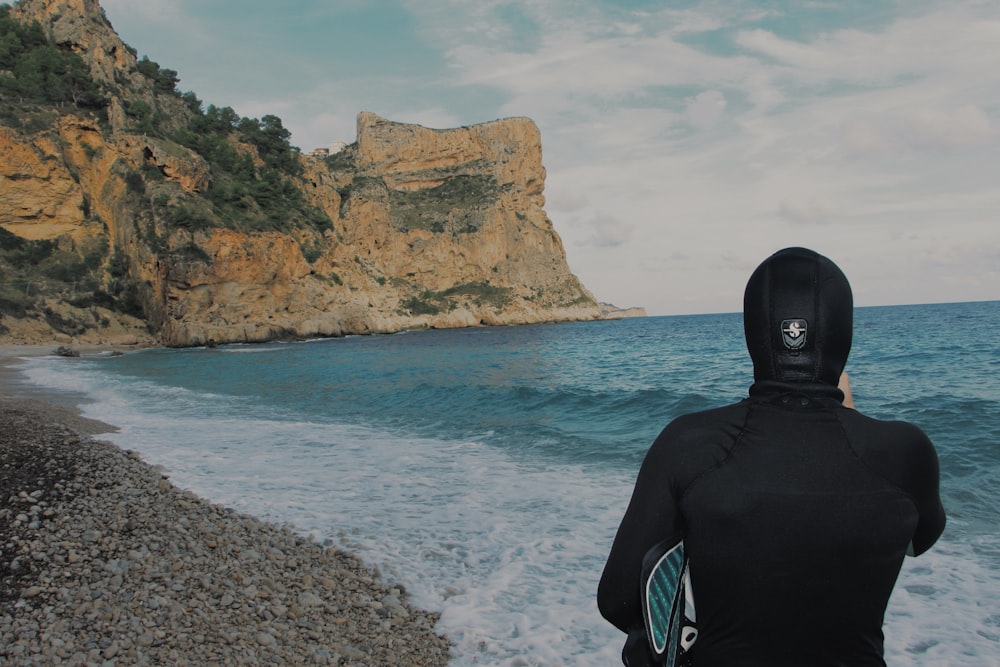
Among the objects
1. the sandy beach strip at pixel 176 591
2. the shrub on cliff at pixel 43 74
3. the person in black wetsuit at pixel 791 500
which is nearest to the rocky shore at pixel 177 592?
the sandy beach strip at pixel 176 591

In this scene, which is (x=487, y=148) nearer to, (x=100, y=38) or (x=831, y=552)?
(x=100, y=38)

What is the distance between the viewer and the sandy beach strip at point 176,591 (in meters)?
3.70

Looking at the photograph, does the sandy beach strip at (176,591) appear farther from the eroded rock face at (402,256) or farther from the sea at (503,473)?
the eroded rock face at (402,256)

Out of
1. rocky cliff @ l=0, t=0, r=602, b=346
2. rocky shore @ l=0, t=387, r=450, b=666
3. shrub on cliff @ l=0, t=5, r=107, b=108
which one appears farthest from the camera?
shrub on cliff @ l=0, t=5, r=107, b=108

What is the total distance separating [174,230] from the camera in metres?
49.2

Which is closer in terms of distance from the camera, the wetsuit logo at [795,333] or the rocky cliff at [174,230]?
the wetsuit logo at [795,333]

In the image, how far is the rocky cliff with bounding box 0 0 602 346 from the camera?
1909 inches

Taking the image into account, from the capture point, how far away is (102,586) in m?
4.39

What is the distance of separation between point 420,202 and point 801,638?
97.6 metres

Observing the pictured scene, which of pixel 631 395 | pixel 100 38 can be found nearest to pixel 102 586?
pixel 631 395

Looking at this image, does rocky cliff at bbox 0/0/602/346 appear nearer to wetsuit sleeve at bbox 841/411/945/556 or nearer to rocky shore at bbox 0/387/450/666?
rocky shore at bbox 0/387/450/666

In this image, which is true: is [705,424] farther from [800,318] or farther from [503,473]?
[503,473]

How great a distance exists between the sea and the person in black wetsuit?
8.49 feet

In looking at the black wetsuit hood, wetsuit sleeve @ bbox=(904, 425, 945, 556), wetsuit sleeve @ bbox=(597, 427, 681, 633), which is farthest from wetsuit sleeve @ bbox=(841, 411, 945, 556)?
wetsuit sleeve @ bbox=(597, 427, 681, 633)
